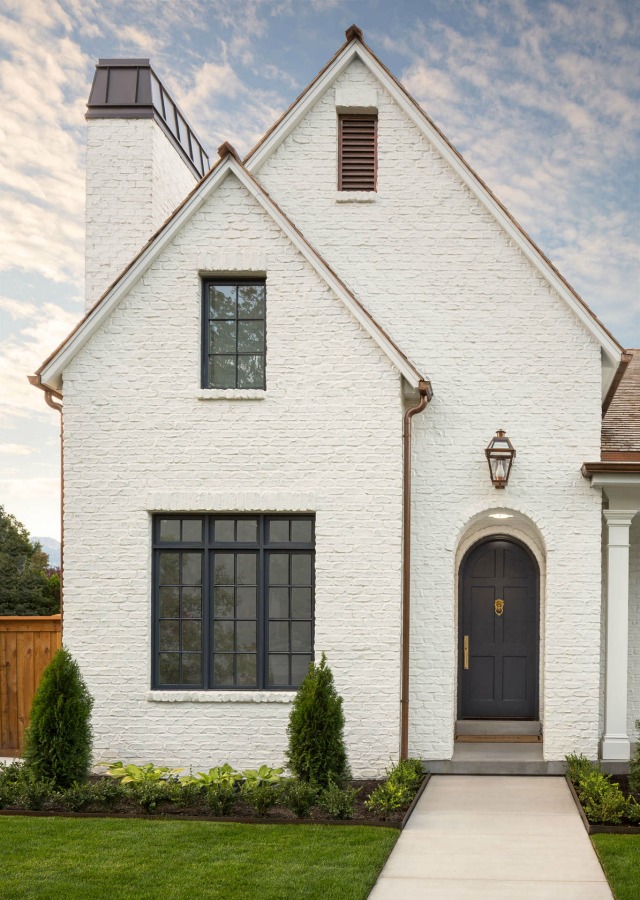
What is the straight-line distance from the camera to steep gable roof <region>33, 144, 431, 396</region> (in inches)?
357

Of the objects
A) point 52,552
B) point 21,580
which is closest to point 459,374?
point 21,580

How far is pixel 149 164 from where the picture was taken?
10867mm

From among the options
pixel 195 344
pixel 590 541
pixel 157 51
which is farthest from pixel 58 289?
pixel 590 541

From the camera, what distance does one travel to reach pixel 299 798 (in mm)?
7426

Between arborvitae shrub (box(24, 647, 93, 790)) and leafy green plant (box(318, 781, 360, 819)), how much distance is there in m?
2.62

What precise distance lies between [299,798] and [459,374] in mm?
5327

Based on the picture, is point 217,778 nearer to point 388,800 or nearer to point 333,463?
point 388,800

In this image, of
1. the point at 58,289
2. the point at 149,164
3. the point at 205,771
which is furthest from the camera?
the point at 58,289

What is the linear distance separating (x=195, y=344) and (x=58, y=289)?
14.1 m

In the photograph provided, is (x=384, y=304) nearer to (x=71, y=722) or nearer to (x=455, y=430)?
(x=455, y=430)

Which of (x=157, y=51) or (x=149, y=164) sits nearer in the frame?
(x=149, y=164)

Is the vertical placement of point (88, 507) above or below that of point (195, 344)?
below

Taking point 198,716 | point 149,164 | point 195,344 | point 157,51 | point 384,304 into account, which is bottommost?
point 198,716

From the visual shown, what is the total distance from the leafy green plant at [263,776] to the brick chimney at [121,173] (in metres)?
6.45
